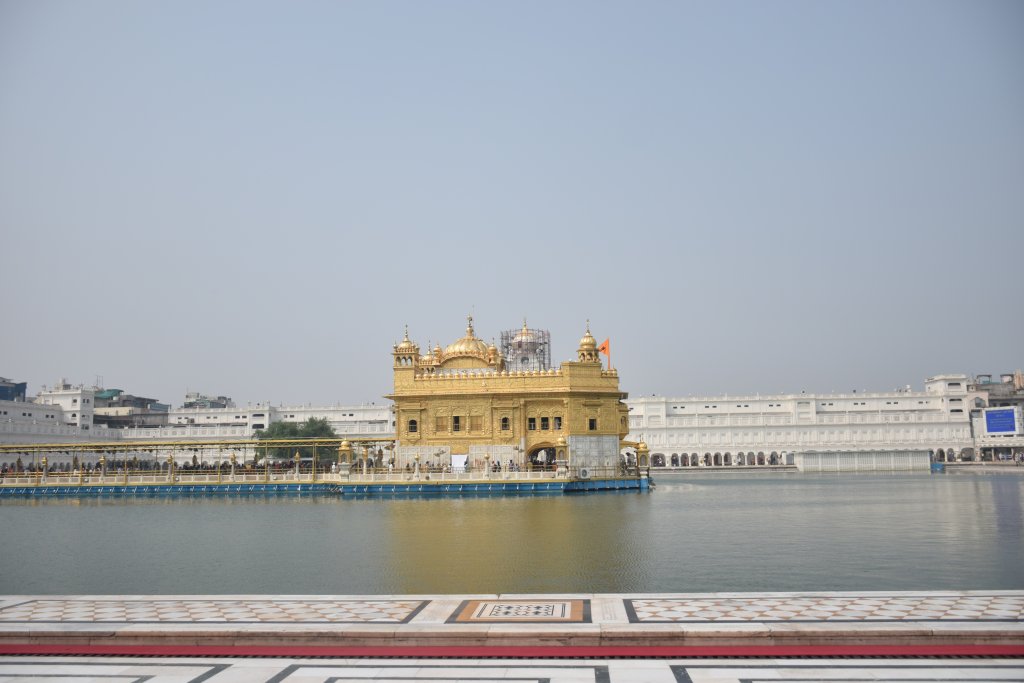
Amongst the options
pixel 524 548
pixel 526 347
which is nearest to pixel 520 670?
pixel 524 548

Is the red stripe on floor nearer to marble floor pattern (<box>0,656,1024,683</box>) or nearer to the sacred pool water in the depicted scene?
marble floor pattern (<box>0,656,1024,683</box>)

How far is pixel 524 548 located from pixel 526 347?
46.7 m

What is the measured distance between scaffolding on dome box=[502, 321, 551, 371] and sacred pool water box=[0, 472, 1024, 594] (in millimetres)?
29445

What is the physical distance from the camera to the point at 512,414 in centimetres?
5275

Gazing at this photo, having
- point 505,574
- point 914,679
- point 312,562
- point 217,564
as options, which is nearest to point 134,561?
point 217,564

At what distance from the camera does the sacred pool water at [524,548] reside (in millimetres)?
17234

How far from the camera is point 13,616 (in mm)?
13695

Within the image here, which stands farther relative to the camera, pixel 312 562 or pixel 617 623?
pixel 312 562

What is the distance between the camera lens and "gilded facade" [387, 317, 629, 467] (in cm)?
5212

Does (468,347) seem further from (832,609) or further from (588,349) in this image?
(832,609)

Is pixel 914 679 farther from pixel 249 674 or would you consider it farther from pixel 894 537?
pixel 894 537

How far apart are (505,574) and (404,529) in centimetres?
1109

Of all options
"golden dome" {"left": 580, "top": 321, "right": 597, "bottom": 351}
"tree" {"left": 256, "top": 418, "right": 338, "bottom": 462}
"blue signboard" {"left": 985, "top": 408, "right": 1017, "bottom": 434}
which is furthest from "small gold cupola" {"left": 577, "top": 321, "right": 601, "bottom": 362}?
"blue signboard" {"left": 985, "top": 408, "right": 1017, "bottom": 434}

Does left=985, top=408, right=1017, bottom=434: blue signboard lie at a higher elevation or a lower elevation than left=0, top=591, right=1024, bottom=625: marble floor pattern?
higher
